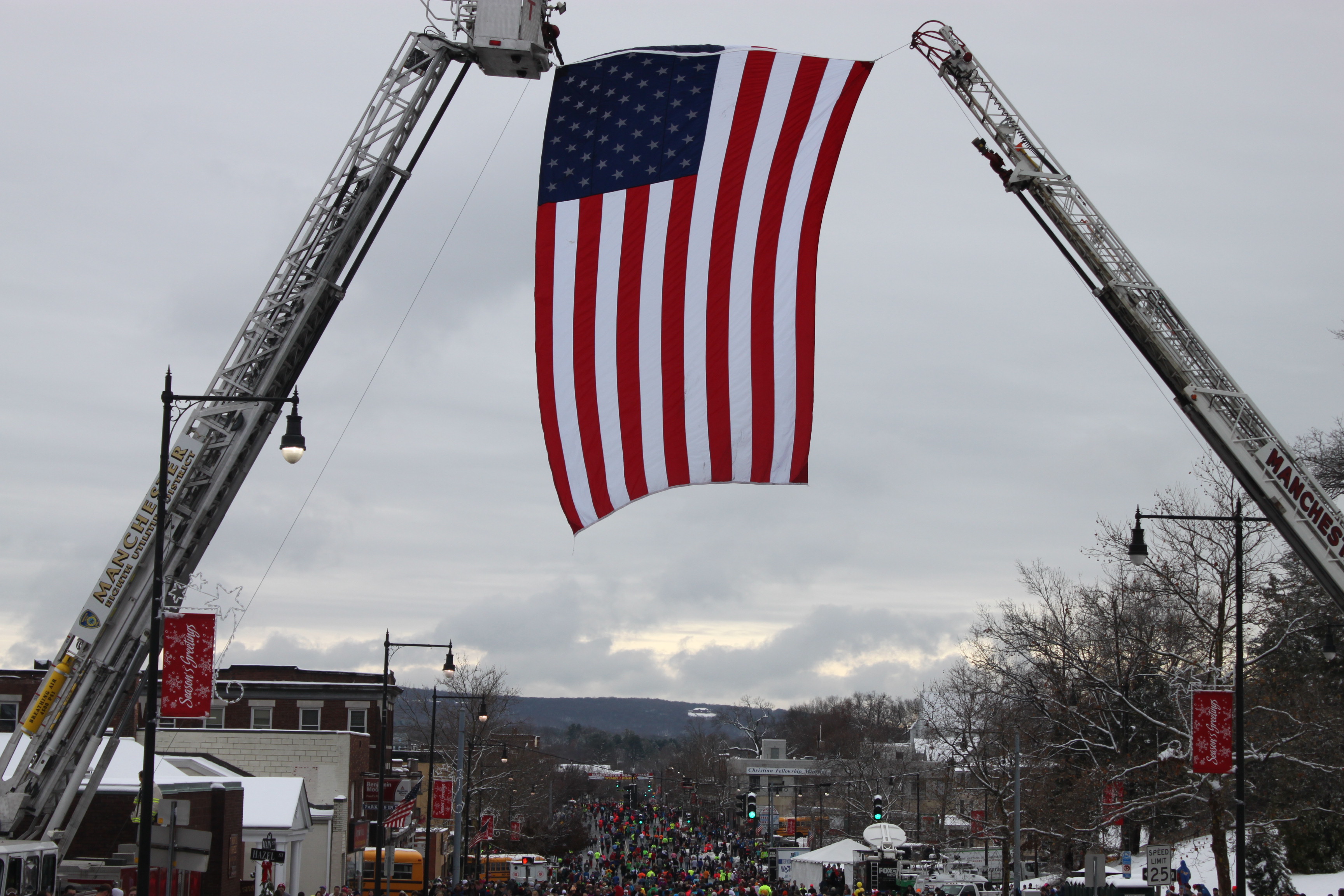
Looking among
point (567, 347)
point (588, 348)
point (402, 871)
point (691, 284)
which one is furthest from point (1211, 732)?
point (402, 871)

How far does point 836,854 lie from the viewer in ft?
183

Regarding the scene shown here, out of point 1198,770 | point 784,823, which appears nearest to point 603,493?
point 1198,770

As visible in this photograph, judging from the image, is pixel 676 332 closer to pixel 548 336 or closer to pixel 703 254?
pixel 703 254

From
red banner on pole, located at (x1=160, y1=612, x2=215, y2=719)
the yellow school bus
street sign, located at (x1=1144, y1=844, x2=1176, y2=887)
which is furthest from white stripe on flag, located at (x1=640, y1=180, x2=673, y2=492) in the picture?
the yellow school bus

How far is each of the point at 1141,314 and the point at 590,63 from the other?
8.64 meters

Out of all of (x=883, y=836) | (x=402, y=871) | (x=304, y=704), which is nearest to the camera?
(x=883, y=836)

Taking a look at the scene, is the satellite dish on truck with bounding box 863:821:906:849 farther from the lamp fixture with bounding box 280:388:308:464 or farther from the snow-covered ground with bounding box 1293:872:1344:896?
the lamp fixture with bounding box 280:388:308:464

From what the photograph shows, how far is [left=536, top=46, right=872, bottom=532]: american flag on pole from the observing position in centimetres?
1497

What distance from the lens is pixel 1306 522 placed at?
17.7 m

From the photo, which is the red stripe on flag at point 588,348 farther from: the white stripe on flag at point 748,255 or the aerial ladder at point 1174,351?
the aerial ladder at point 1174,351

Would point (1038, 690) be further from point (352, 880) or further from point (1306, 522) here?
point (1306, 522)

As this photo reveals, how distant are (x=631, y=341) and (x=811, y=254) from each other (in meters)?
2.35

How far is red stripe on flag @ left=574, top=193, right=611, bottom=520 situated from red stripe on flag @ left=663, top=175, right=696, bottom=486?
2.63ft

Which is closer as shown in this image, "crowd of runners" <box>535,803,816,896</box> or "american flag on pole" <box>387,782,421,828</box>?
"american flag on pole" <box>387,782,421,828</box>
